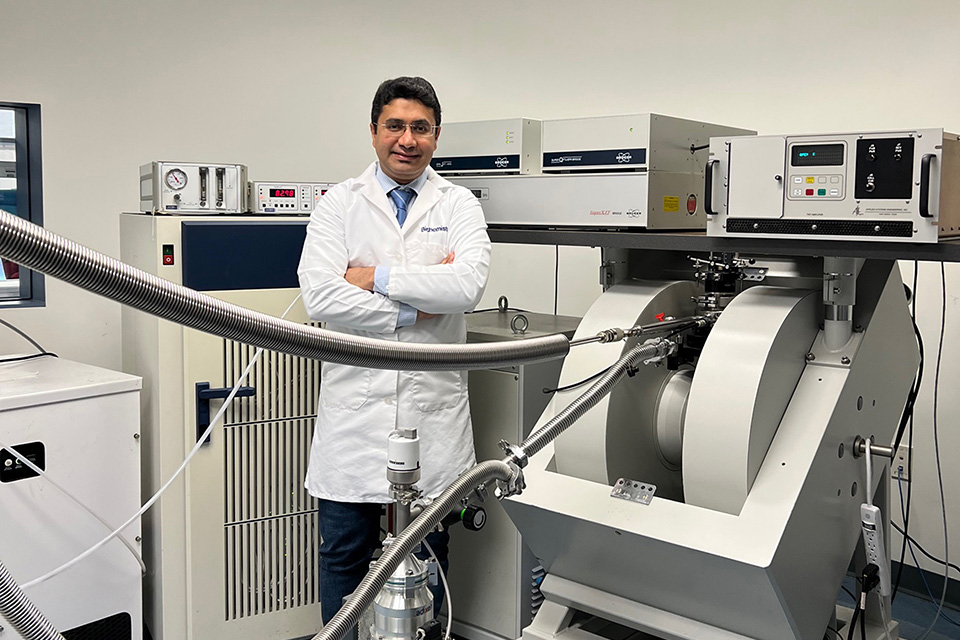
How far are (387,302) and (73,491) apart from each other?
942 mm

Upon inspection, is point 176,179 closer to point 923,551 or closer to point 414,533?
point 414,533

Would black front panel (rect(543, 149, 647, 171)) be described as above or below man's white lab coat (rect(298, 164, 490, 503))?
above

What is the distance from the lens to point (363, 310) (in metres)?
2.00

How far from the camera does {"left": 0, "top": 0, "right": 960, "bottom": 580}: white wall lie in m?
2.99

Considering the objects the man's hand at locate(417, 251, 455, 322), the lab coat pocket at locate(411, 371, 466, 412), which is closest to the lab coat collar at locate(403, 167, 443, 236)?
the man's hand at locate(417, 251, 455, 322)

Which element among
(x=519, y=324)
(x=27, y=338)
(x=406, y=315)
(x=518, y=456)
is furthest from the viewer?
(x=27, y=338)

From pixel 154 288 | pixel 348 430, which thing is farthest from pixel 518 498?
pixel 154 288

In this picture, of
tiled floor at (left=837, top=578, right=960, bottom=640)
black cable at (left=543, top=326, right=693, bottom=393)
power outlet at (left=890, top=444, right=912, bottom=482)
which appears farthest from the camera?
power outlet at (left=890, top=444, right=912, bottom=482)

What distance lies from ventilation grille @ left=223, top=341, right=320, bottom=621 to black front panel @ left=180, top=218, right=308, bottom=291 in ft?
0.60

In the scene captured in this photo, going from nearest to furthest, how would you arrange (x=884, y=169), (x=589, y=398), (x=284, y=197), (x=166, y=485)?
(x=589, y=398)
(x=884, y=169)
(x=166, y=485)
(x=284, y=197)

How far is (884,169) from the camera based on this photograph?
1612 millimetres

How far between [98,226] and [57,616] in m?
1.47

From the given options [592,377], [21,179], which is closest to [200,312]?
[592,377]

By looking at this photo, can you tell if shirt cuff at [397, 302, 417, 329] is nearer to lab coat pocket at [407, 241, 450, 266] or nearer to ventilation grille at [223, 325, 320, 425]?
lab coat pocket at [407, 241, 450, 266]
